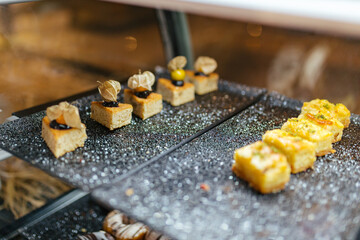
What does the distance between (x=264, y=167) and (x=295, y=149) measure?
22 cm

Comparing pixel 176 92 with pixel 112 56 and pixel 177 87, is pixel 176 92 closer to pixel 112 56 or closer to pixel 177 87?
pixel 177 87

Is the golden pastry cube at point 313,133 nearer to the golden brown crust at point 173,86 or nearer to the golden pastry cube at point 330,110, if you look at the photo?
the golden pastry cube at point 330,110

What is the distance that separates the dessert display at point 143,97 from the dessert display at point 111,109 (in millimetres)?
104

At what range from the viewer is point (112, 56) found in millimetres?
3510

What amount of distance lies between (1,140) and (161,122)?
83 centimetres

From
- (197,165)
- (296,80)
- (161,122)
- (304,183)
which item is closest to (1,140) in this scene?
(161,122)

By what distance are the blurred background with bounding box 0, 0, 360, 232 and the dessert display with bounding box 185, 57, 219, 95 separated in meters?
0.56

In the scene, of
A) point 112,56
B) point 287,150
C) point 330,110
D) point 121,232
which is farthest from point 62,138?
point 112,56

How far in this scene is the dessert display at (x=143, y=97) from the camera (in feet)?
6.86

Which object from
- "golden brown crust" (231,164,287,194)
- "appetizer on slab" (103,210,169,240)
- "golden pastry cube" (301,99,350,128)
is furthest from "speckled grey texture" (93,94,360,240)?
"appetizer on slab" (103,210,169,240)

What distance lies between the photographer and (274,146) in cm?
161

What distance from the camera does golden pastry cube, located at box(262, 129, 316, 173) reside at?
5.10ft

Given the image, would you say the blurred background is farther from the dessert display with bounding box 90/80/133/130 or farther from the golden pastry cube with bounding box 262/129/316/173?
the golden pastry cube with bounding box 262/129/316/173

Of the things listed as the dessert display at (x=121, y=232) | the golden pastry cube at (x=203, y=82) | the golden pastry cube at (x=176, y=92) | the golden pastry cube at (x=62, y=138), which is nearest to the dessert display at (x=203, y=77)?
the golden pastry cube at (x=203, y=82)
